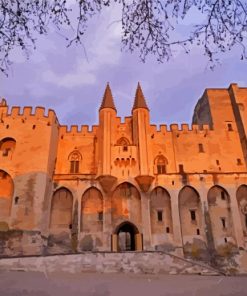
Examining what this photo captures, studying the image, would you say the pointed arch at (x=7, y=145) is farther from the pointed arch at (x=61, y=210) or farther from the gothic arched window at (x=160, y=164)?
the gothic arched window at (x=160, y=164)

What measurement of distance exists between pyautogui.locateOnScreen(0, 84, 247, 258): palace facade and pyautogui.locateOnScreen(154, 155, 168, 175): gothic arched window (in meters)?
0.09

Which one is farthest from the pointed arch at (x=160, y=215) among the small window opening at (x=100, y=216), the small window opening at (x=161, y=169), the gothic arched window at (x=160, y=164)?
the small window opening at (x=100, y=216)

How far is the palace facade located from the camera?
80.3ft

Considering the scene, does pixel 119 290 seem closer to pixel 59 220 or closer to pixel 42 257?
pixel 42 257

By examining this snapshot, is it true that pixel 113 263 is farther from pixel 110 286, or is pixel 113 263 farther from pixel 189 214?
pixel 189 214

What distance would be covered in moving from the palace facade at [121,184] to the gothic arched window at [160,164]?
0.09 meters

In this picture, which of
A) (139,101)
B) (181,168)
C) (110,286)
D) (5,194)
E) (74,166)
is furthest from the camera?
(139,101)

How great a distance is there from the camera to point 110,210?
1016 inches

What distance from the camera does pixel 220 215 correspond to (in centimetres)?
2619

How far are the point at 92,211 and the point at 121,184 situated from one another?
320 cm

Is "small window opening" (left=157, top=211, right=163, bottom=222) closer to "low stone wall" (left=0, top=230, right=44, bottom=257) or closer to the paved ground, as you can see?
"low stone wall" (left=0, top=230, right=44, bottom=257)

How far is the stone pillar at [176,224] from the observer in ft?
80.6

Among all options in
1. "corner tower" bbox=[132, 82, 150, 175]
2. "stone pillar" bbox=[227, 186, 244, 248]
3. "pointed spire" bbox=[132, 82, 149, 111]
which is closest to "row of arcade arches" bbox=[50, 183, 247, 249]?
"stone pillar" bbox=[227, 186, 244, 248]

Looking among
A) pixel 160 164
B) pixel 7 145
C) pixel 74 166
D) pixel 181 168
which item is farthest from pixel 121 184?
pixel 7 145
